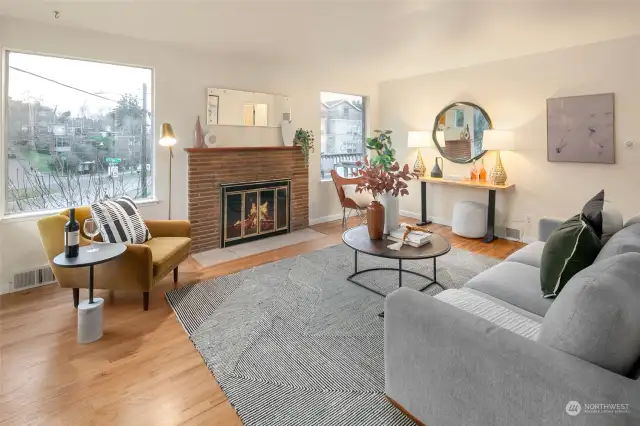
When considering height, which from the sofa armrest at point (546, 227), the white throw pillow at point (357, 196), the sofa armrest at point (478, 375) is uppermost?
the white throw pillow at point (357, 196)

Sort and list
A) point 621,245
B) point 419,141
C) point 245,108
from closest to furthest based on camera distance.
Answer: point 621,245 → point 245,108 → point 419,141

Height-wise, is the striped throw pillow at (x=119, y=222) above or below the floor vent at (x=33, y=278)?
above

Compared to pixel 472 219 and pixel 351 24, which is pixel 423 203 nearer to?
pixel 472 219

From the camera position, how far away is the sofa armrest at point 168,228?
11.1 feet

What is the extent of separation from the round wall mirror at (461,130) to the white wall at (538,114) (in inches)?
4.3

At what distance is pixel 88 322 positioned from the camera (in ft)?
7.61

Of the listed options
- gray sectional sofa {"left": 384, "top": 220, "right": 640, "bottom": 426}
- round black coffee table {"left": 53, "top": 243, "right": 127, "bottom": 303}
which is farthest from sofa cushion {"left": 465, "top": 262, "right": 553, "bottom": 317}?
round black coffee table {"left": 53, "top": 243, "right": 127, "bottom": 303}

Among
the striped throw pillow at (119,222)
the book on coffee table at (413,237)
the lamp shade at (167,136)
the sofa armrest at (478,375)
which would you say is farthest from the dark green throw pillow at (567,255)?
the lamp shade at (167,136)

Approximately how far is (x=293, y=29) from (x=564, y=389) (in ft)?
11.4

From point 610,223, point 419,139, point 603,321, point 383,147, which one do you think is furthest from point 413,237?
point 383,147

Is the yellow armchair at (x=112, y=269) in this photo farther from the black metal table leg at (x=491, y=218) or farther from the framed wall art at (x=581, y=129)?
the framed wall art at (x=581, y=129)

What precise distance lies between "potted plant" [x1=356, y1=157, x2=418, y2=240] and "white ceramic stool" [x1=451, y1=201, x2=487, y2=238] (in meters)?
2.24

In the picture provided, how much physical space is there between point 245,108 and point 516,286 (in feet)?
12.2

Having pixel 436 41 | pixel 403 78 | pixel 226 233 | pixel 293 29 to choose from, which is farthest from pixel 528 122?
pixel 226 233
